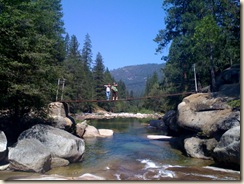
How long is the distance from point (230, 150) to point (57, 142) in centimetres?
573

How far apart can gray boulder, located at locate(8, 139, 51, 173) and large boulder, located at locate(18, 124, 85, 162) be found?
0.79 m

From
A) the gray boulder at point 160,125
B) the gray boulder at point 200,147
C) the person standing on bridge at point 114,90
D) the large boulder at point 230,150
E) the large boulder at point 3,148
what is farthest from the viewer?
the gray boulder at point 160,125

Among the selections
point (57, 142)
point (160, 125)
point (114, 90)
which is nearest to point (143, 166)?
point (57, 142)

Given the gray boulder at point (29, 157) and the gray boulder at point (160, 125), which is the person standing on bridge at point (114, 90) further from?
the gray boulder at point (29, 157)

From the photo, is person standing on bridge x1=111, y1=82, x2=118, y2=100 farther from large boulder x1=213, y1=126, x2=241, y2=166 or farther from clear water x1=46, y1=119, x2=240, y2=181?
large boulder x1=213, y1=126, x2=241, y2=166

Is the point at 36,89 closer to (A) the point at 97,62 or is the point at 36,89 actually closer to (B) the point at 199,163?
(B) the point at 199,163

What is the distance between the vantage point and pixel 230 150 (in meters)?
8.70

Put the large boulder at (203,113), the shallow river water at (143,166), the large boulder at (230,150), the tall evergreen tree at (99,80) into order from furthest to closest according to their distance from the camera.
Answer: the tall evergreen tree at (99,80) → the large boulder at (203,113) → the large boulder at (230,150) → the shallow river water at (143,166)

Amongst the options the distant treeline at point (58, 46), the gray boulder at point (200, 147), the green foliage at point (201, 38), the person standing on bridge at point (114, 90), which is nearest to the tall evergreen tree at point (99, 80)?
the distant treeline at point (58, 46)

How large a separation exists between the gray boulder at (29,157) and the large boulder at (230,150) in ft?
18.2

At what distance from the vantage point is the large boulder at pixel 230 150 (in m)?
8.47

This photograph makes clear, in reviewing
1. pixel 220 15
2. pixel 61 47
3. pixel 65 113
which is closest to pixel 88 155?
pixel 65 113

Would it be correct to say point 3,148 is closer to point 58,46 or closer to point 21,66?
point 21,66

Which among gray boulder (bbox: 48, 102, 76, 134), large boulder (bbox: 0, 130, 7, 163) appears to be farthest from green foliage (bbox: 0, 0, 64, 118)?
large boulder (bbox: 0, 130, 7, 163)
